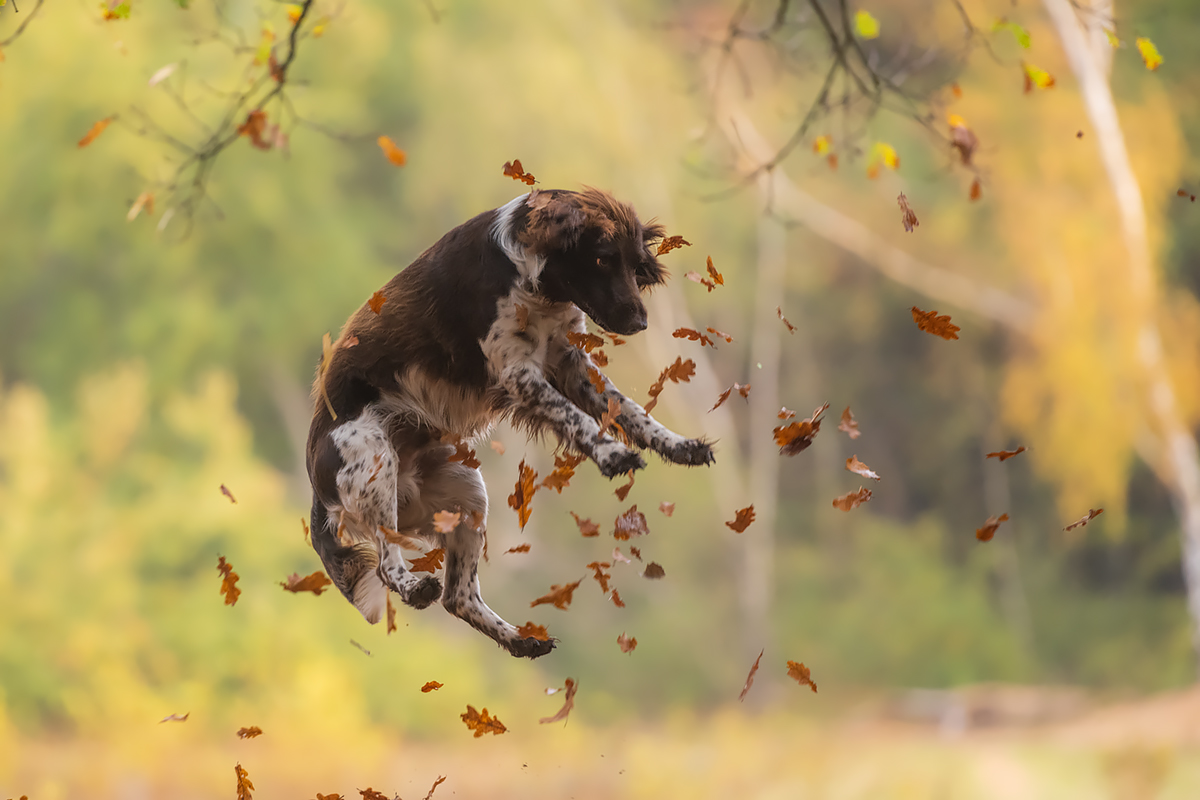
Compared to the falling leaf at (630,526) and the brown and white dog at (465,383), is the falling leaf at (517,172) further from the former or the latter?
the falling leaf at (630,526)

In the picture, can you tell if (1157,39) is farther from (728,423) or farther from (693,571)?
(693,571)

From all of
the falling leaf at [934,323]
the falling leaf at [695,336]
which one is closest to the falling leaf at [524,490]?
the falling leaf at [695,336]

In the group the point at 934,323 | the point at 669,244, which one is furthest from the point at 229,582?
the point at 934,323

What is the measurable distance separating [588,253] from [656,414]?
379 inches

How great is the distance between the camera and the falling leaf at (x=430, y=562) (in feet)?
12.0

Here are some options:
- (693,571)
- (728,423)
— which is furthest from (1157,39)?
(693,571)

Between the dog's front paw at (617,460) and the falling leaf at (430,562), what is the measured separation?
24.7 inches

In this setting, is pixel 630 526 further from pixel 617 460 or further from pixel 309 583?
pixel 309 583

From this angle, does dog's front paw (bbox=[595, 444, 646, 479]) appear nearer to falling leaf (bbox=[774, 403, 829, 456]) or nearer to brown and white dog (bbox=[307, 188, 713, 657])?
brown and white dog (bbox=[307, 188, 713, 657])

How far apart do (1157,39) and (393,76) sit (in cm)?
854

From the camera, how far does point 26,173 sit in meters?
13.3

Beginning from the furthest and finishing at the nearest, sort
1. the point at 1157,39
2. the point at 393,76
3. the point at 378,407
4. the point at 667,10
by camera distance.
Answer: the point at 667,10 < the point at 393,76 < the point at 1157,39 < the point at 378,407

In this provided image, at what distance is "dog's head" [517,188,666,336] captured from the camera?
354 centimetres

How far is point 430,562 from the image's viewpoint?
3672mm
